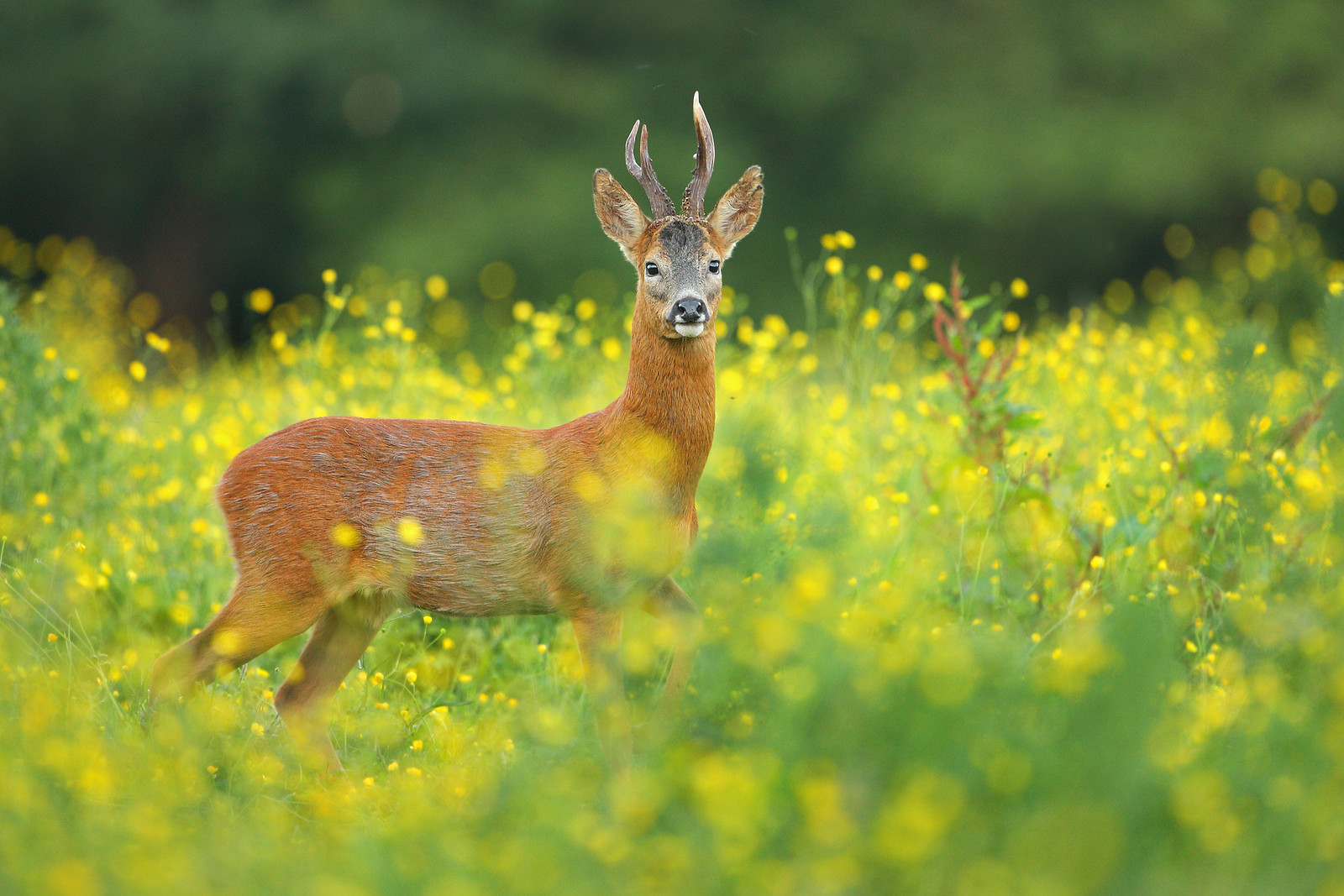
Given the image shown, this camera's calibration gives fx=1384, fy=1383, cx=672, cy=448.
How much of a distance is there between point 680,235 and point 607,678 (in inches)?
54.6

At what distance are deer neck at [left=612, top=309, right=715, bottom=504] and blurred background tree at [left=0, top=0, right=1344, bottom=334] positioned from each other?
30.7 ft

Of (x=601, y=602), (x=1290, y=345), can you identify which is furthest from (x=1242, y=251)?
(x=601, y=602)

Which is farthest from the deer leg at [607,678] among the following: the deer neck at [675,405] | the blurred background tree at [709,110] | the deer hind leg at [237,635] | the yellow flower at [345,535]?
the blurred background tree at [709,110]

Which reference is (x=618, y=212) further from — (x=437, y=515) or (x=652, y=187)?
(x=437, y=515)

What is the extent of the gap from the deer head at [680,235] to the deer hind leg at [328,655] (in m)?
1.23

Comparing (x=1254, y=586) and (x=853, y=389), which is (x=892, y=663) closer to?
(x=1254, y=586)

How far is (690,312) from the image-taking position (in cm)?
393

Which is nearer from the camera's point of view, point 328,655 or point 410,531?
point 410,531

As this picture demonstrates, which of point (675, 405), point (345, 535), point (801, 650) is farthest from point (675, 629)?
point (345, 535)

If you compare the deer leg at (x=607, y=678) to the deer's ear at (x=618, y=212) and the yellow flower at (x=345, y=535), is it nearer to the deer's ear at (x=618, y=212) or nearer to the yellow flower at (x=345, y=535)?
the yellow flower at (x=345, y=535)

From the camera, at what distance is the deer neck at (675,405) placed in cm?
401

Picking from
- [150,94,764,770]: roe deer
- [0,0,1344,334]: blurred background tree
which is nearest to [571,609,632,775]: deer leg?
[150,94,764,770]: roe deer

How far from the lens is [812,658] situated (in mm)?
2559

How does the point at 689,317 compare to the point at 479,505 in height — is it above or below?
above
